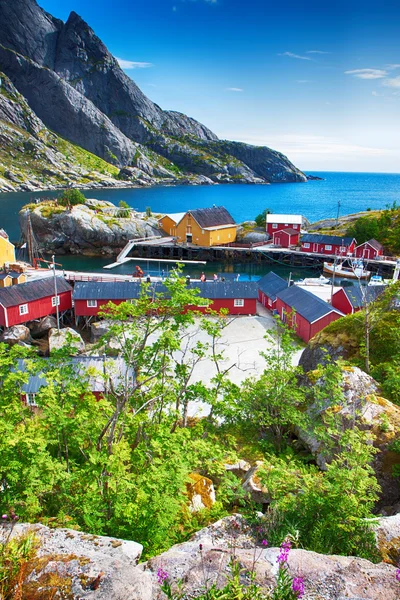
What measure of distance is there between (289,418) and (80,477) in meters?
8.57

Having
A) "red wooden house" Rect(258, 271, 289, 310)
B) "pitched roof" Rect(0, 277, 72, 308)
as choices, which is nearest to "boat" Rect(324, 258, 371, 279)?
"red wooden house" Rect(258, 271, 289, 310)

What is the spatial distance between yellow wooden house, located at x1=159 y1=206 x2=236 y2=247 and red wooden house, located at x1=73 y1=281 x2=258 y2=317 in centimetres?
3661

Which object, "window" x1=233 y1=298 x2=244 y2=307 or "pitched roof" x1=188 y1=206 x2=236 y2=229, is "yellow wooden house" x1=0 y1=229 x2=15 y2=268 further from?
"pitched roof" x1=188 y1=206 x2=236 y2=229

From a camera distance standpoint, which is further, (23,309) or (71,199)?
(71,199)

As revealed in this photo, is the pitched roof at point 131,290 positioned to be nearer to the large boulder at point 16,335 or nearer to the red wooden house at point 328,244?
the large boulder at point 16,335

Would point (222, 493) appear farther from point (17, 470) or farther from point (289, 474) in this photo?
point (17, 470)

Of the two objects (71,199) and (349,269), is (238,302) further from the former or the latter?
(71,199)

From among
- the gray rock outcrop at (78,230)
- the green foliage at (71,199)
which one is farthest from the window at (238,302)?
the green foliage at (71,199)

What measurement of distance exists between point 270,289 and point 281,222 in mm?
38673

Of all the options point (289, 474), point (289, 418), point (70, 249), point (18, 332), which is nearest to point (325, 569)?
point (289, 474)

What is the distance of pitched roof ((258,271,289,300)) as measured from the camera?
4477 centimetres

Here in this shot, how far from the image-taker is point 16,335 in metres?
37.5

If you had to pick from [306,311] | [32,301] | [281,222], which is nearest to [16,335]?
[32,301]

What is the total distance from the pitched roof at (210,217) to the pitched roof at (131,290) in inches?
1468
